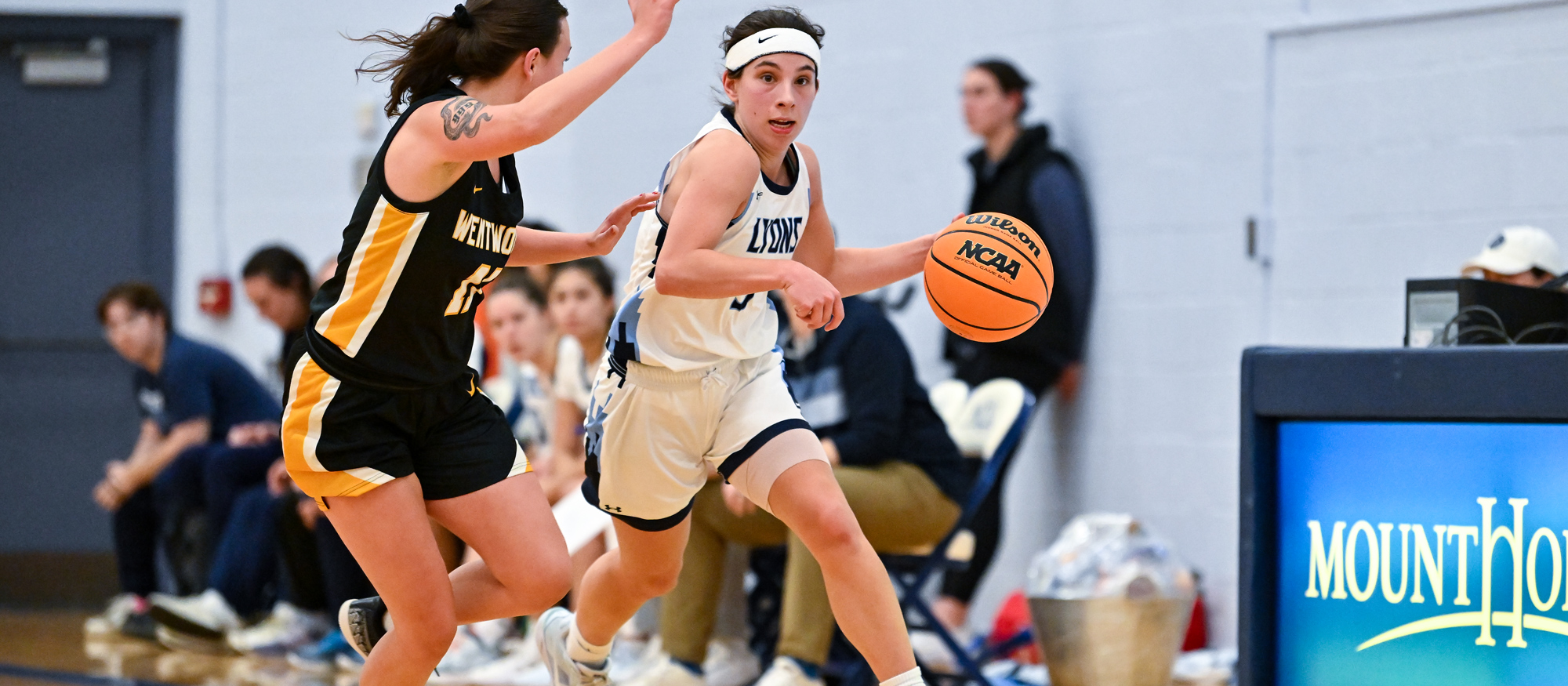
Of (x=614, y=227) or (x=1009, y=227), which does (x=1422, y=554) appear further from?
(x=614, y=227)

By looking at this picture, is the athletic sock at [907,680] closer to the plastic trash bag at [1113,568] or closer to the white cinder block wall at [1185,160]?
the plastic trash bag at [1113,568]

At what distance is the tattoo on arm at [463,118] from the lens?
8.55 feet

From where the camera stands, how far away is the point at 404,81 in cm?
291

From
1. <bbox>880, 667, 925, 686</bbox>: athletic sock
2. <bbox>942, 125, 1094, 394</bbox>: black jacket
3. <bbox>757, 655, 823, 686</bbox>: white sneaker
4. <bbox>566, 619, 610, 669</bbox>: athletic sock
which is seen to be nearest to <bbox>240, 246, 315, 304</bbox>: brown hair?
<bbox>942, 125, 1094, 394</bbox>: black jacket

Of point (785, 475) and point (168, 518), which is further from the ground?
point (785, 475)

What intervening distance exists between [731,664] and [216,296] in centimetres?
436

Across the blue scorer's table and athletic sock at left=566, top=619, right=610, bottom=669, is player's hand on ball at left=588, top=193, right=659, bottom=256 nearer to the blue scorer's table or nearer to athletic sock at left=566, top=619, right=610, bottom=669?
athletic sock at left=566, top=619, right=610, bottom=669

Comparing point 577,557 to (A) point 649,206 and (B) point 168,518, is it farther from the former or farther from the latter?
(B) point 168,518

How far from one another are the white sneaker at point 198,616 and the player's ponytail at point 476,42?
3741mm

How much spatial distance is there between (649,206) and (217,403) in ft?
13.0

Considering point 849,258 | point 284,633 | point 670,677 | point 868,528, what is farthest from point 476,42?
point 284,633

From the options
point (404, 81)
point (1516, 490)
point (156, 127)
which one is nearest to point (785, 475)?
point (404, 81)

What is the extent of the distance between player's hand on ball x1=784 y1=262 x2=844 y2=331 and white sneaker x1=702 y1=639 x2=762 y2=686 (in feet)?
7.75

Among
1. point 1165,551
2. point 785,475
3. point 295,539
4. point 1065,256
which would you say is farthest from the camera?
point 295,539
